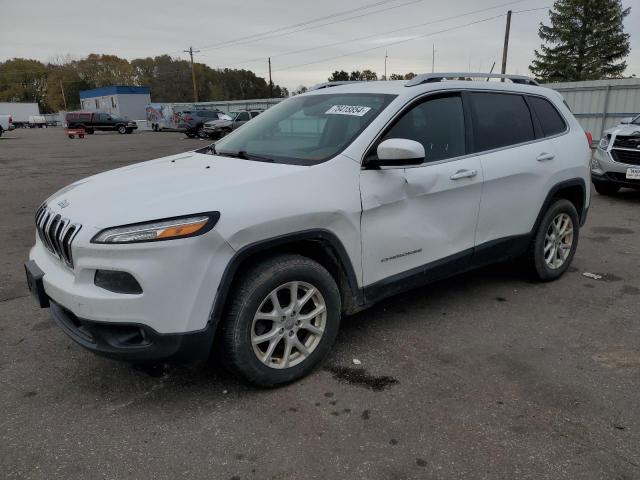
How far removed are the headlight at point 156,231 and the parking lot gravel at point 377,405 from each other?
1.51 feet

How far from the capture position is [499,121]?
4090 millimetres

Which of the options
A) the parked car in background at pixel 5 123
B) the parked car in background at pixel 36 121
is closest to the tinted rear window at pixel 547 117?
the parked car in background at pixel 5 123

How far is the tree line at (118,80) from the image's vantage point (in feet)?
325

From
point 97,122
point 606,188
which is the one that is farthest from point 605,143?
point 97,122

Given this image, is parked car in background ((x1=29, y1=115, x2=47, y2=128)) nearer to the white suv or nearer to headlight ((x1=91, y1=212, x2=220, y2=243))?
the white suv

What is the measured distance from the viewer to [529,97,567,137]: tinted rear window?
4.48m

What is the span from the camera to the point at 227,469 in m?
2.36

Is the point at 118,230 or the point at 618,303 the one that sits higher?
the point at 118,230

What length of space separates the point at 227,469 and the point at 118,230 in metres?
1.24

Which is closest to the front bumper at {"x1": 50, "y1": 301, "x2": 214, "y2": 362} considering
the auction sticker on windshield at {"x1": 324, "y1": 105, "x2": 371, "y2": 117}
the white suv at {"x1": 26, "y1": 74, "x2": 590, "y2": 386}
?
the white suv at {"x1": 26, "y1": 74, "x2": 590, "y2": 386}

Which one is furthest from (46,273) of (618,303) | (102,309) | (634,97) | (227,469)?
(634,97)

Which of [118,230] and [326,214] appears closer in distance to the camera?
[118,230]

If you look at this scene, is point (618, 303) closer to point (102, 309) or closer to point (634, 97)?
point (102, 309)

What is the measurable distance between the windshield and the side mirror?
0.78 ft
